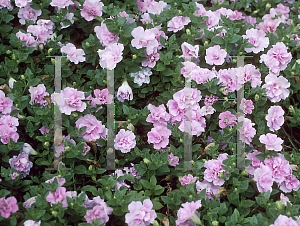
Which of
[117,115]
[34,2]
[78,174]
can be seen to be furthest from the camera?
[34,2]

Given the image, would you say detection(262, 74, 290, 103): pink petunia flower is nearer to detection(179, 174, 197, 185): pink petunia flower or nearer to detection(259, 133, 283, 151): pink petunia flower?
detection(259, 133, 283, 151): pink petunia flower

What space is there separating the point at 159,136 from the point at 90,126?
0.58 meters

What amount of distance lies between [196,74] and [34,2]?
1.93 meters

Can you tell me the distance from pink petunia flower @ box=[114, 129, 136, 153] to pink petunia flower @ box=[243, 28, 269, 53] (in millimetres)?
1406

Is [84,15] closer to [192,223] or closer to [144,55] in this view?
[144,55]

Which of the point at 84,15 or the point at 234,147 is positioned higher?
the point at 84,15

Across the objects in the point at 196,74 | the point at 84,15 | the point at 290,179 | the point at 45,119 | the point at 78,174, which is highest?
the point at 84,15

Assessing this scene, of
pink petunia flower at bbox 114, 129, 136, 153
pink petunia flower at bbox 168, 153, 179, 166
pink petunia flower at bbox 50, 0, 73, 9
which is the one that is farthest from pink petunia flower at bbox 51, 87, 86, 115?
pink petunia flower at bbox 50, 0, 73, 9

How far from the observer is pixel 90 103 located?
8.80 feet

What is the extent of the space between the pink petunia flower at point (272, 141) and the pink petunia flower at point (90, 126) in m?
1.31

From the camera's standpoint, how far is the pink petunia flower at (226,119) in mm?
2619

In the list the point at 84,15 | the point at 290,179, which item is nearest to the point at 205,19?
the point at 84,15

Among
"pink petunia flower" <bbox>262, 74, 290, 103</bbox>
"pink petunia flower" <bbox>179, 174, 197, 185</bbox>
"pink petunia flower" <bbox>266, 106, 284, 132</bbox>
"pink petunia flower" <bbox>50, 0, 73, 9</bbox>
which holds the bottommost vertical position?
"pink petunia flower" <bbox>179, 174, 197, 185</bbox>

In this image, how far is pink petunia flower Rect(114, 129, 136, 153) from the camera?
2.44 meters
